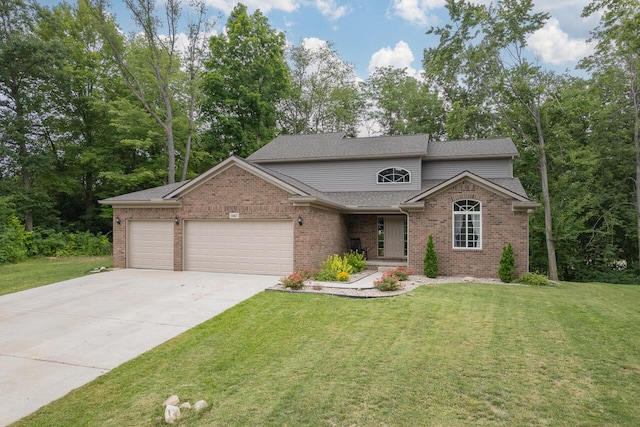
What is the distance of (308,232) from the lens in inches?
477

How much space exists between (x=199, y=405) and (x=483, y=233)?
36.1 feet

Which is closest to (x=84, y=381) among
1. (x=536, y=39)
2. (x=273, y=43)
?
(x=536, y=39)

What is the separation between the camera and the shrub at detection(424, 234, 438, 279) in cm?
1221

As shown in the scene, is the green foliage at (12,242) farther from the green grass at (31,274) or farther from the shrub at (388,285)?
the shrub at (388,285)

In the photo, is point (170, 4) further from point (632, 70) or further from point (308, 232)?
point (632, 70)

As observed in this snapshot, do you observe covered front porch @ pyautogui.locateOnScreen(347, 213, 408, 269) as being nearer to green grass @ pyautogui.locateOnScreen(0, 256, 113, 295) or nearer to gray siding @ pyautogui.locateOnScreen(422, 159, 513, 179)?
gray siding @ pyautogui.locateOnScreen(422, 159, 513, 179)

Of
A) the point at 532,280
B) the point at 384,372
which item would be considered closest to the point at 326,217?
the point at 532,280

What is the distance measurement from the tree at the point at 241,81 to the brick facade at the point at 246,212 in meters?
13.5

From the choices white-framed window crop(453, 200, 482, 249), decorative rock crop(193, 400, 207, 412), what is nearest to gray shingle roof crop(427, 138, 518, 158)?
white-framed window crop(453, 200, 482, 249)

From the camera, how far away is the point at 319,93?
32094 millimetres

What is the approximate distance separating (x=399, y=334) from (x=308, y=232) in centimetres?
638

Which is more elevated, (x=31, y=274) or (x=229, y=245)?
(x=229, y=245)

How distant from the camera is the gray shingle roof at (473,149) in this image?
54.1ft

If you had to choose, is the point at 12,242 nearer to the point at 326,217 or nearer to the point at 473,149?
the point at 326,217
